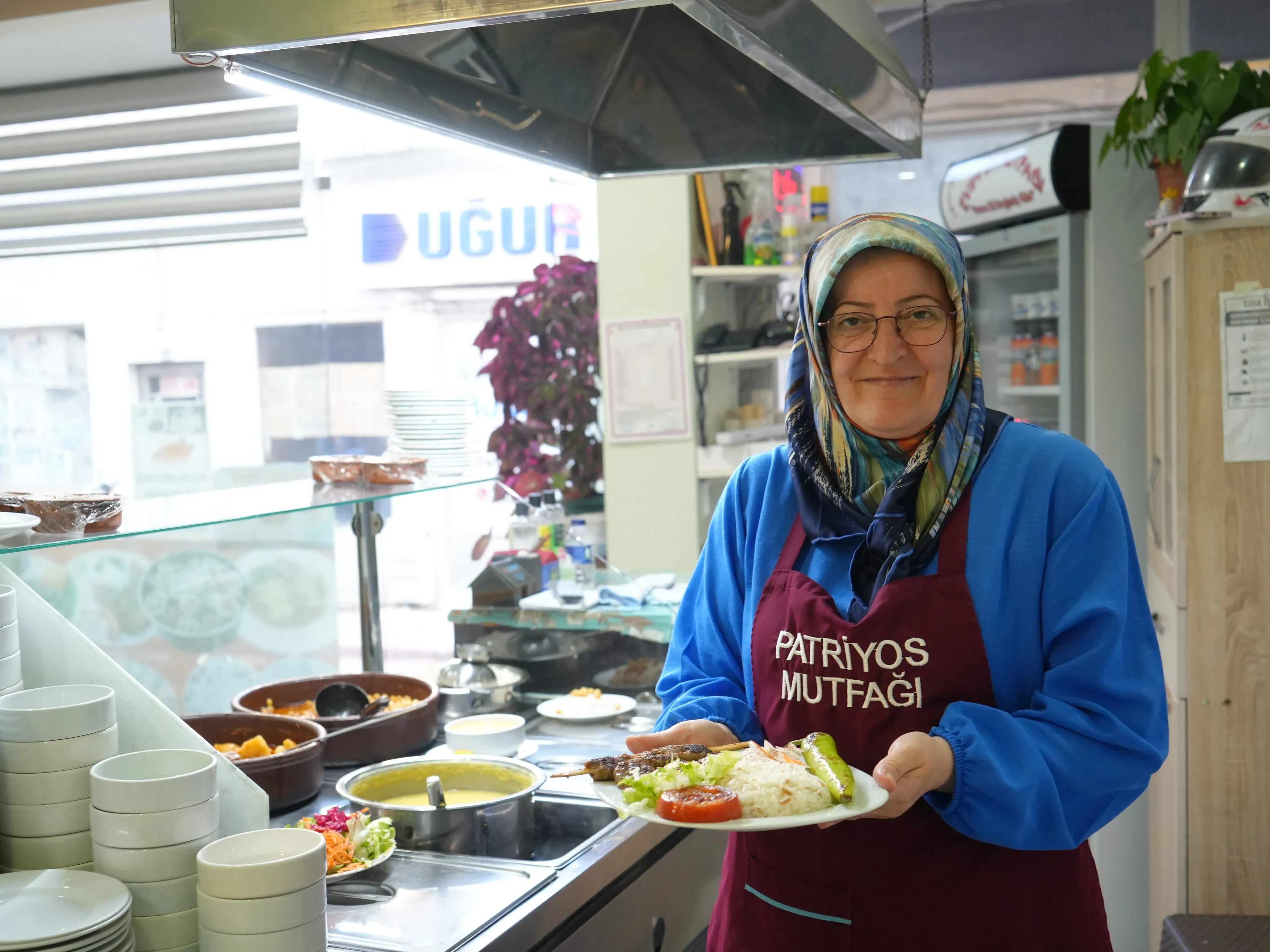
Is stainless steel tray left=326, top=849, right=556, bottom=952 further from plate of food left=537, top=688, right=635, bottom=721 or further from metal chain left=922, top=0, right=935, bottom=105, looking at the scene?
metal chain left=922, top=0, right=935, bottom=105

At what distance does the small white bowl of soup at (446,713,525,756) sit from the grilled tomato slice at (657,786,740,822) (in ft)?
3.08

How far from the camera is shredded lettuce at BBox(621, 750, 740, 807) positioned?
142 centimetres

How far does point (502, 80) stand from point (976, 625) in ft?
3.44

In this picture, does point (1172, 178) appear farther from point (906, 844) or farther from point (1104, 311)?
point (906, 844)

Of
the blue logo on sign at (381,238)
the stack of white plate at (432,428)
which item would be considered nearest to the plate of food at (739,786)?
the stack of white plate at (432,428)

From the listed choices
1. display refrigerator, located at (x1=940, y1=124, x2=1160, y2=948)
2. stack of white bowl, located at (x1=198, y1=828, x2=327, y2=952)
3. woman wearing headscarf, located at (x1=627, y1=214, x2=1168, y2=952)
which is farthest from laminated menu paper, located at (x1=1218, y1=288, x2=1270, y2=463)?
stack of white bowl, located at (x1=198, y1=828, x2=327, y2=952)

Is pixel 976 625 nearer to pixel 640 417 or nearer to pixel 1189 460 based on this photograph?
pixel 1189 460

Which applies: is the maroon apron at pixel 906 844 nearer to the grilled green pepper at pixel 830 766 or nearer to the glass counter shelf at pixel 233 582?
the grilled green pepper at pixel 830 766

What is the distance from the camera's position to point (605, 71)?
1.92 m

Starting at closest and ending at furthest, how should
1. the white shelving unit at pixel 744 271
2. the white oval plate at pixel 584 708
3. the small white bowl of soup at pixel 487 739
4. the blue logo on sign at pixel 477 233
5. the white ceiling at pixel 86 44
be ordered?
the small white bowl of soup at pixel 487 739 < the white oval plate at pixel 584 708 < the white ceiling at pixel 86 44 < the white shelving unit at pixel 744 271 < the blue logo on sign at pixel 477 233

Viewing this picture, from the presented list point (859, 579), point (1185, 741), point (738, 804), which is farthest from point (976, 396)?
point (1185, 741)

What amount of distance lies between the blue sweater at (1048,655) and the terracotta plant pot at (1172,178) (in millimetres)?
1919

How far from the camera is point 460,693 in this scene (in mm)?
2609

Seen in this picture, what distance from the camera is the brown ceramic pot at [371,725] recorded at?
90.1 inches
